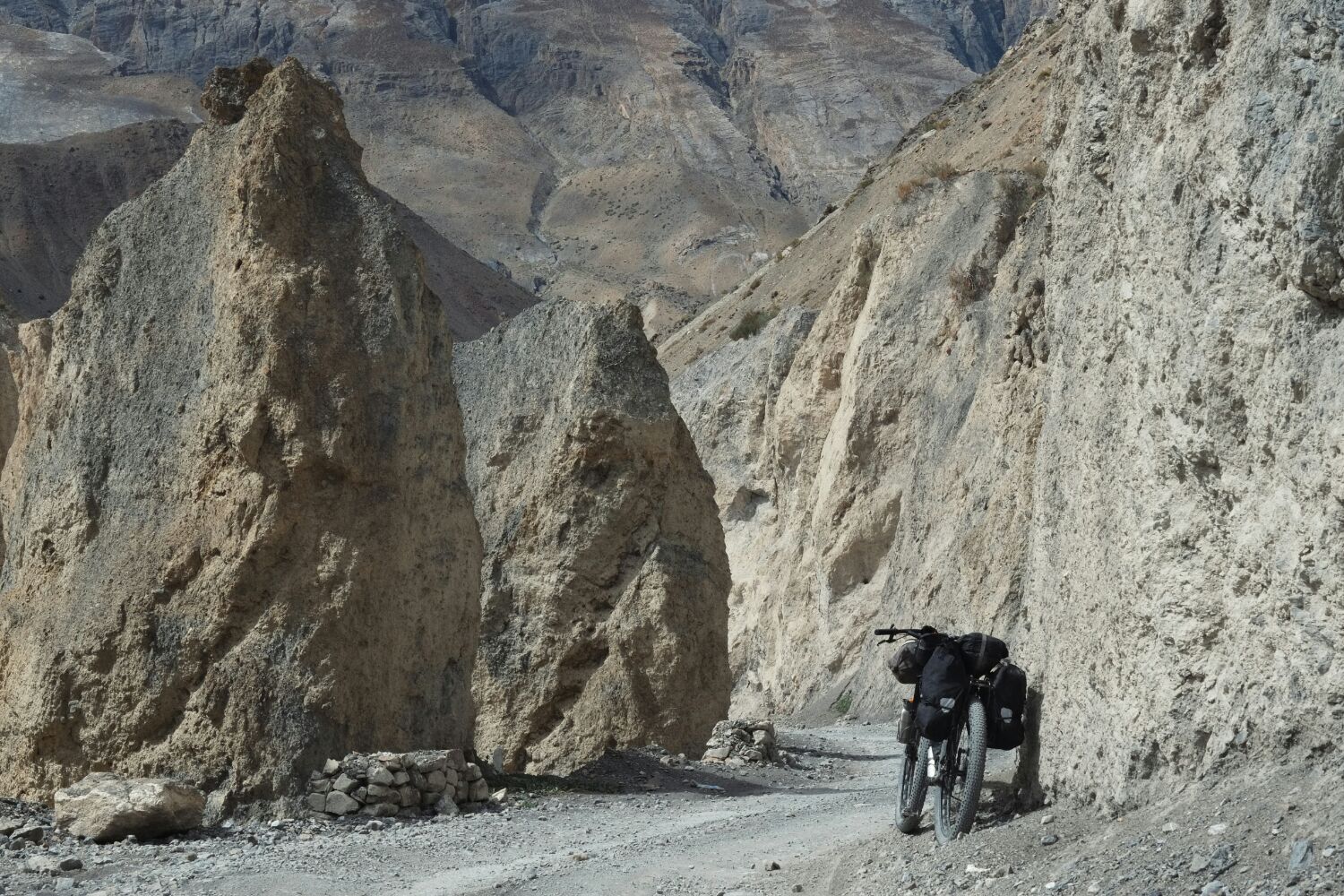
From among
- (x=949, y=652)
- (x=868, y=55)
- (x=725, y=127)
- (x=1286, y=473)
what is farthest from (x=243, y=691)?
(x=868, y=55)

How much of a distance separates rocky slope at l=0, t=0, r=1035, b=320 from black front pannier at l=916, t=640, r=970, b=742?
368 ft

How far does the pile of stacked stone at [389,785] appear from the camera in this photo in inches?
486

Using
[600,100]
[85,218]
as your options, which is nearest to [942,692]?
[85,218]

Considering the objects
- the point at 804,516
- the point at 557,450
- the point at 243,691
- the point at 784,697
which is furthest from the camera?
the point at 804,516

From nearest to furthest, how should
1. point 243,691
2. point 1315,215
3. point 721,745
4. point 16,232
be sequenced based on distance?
point 1315,215, point 243,691, point 721,745, point 16,232

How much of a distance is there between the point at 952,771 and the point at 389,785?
5.07 meters

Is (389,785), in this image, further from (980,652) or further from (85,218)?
(85,218)

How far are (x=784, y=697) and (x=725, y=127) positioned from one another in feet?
→ 422

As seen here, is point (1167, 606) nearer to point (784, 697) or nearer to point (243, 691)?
point (243, 691)

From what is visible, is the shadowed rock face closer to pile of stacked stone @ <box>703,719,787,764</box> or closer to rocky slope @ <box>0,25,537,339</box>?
pile of stacked stone @ <box>703,719,787,764</box>

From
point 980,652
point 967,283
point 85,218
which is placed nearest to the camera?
point 980,652

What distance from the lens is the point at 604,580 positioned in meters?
19.6

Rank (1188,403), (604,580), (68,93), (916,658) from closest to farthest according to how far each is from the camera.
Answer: (1188,403), (916,658), (604,580), (68,93)

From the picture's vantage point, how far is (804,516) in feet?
116
